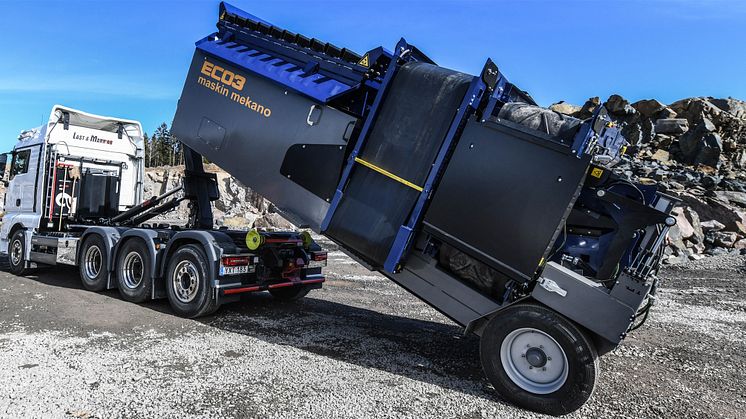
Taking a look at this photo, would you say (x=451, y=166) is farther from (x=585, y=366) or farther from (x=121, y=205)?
(x=121, y=205)

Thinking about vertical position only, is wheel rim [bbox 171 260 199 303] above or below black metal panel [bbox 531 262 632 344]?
below

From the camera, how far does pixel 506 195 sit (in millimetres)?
4410

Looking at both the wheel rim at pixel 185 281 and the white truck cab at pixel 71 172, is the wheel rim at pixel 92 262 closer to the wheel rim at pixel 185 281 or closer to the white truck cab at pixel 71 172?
the white truck cab at pixel 71 172

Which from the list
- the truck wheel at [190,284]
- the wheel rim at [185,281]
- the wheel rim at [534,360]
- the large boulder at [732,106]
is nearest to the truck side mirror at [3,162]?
the truck wheel at [190,284]

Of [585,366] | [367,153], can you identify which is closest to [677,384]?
[585,366]

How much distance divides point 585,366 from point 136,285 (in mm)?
6341

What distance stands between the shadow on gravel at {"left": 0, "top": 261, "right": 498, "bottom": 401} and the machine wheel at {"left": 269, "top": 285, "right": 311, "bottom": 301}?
0.12 metres

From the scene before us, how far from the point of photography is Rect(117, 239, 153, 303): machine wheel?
710 centimetres

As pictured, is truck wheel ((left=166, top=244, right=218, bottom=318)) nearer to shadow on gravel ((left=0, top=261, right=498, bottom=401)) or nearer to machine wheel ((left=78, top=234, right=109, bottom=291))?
shadow on gravel ((left=0, top=261, right=498, bottom=401))

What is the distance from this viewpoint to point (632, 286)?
398 centimetres

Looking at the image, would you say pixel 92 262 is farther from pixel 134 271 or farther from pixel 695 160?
pixel 695 160

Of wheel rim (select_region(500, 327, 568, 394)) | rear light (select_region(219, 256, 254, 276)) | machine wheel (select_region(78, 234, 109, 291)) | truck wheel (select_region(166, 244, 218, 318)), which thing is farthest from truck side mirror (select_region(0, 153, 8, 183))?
wheel rim (select_region(500, 327, 568, 394))

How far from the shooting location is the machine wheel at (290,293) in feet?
26.0

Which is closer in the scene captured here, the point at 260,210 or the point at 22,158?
the point at 22,158
